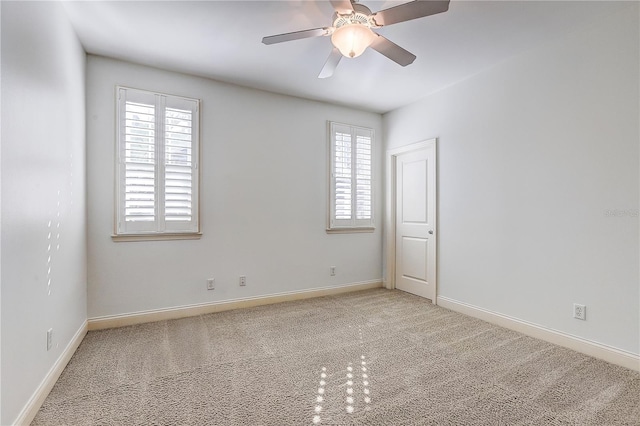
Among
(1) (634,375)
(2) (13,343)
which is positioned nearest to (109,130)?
(2) (13,343)

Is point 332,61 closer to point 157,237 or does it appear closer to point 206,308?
point 157,237

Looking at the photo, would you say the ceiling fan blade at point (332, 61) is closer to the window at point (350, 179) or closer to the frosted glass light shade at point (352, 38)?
the frosted glass light shade at point (352, 38)

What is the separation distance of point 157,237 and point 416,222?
3278mm

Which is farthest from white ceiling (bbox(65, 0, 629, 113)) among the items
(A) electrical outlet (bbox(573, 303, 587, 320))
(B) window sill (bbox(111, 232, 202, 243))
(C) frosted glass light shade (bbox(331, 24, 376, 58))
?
(A) electrical outlet (bbox(573, 303, 587, 320))

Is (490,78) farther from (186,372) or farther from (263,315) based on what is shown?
(186,372)

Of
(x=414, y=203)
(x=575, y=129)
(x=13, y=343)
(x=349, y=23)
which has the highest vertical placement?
(x=349, y=23)

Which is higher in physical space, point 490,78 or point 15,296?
point 490,78

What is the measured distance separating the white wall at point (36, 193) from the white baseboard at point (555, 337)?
384 cm

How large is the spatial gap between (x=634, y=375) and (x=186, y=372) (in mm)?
3278

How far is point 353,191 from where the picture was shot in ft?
15.5

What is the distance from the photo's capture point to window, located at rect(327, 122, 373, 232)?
456 cm

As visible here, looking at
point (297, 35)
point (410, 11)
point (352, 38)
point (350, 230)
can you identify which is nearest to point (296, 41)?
point (297, 35)

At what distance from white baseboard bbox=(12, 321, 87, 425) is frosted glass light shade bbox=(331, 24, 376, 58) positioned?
2.86 meters

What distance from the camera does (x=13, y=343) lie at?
1.62 m
